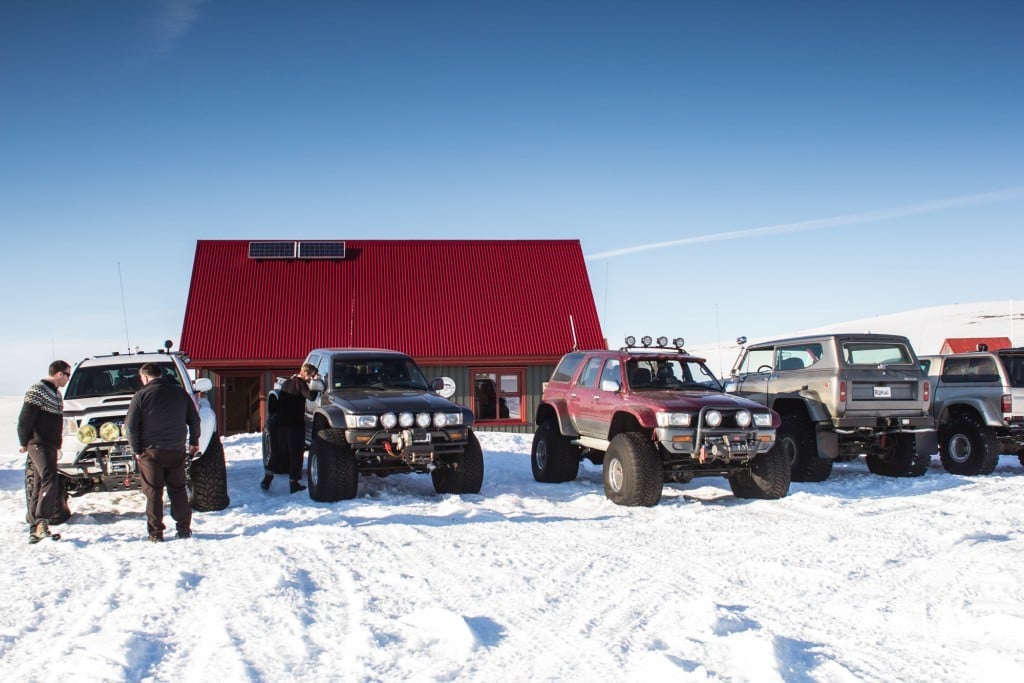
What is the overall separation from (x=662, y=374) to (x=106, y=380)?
A: 6.94 metres

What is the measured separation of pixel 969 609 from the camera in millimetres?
5551

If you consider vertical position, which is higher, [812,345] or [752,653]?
[812,345]

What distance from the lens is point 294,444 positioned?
Result: 1098 centimetres

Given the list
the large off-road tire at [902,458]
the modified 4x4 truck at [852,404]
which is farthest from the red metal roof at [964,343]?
the modified 4x4 truck at [852,404]

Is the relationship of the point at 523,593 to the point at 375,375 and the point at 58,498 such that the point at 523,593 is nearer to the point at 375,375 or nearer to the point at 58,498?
the point at 58,498

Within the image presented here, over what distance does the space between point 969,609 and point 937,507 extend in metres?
4.50

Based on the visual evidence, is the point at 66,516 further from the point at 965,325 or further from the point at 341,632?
the point at 965,325

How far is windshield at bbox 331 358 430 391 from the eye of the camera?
447 inches

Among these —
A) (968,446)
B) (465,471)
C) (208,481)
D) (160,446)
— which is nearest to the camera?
(160,446)

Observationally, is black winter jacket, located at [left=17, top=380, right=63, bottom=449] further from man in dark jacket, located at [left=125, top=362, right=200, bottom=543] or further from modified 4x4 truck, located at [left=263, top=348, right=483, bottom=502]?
modified 4x4 truck, located at [left=263, top=348, right=483, bottom=502]

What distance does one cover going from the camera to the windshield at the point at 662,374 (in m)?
11.0

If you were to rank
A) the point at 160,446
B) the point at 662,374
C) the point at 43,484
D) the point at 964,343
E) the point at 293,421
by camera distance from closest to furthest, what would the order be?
the point at 160,446, the point at 43,484, the point at 293,421, the point at 662,374, the point at 964,343

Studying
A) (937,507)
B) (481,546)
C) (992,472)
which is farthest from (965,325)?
(481,546)

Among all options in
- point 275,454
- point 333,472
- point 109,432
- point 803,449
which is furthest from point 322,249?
point 109,432
